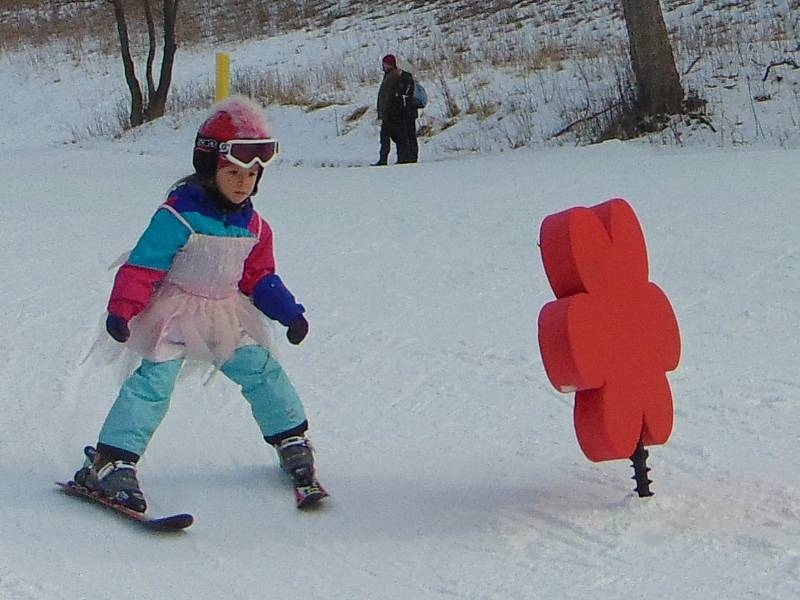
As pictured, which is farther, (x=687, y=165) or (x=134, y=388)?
(x=687, y=165)

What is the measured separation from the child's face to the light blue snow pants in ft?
1.79

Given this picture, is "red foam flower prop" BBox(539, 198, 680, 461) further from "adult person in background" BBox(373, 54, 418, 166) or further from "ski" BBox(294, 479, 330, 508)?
"adult person in background" BBox(373, 54, 418, 166)

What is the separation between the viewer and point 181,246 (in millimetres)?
3943

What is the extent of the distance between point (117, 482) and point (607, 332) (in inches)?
66.3

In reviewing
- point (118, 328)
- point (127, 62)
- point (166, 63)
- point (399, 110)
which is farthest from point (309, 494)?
point (127, 62)

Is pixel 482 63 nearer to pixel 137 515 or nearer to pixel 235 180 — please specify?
pixel 235 180

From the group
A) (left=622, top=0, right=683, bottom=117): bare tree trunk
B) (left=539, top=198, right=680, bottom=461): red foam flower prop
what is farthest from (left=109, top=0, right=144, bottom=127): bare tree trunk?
(left=539, top=198, right=680, bottom=461): red foam flower prop

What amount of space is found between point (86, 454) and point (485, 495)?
142cm

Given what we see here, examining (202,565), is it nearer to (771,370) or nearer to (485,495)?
(485,495)

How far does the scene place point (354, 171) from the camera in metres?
11.9

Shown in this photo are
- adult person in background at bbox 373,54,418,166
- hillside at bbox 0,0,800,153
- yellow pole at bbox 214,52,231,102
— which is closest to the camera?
yellow pole at bbox 214,52,231,102

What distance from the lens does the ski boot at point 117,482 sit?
13.0 ft

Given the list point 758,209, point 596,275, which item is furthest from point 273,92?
point 596,275

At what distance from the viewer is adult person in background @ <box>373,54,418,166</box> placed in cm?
1350
